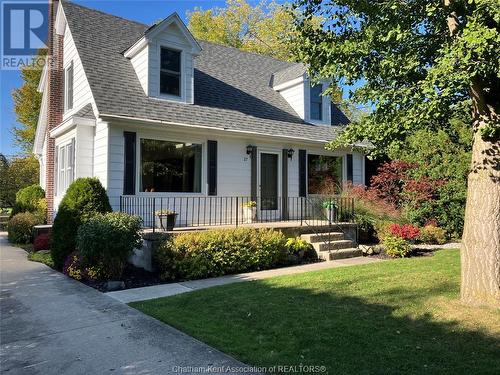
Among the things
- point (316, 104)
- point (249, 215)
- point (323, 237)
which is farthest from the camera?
point (316, 104)

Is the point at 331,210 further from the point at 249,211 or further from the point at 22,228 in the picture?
the point at 22,228

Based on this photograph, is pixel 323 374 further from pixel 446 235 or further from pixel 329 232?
pixel 446 235

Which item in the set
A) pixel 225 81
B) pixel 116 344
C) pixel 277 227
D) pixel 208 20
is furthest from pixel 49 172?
pixel 208 20

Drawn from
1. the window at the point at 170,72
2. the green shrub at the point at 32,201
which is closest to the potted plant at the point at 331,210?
the window at the point at 170,72

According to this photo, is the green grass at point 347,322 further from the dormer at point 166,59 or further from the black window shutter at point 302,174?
the dormer at point 166,59

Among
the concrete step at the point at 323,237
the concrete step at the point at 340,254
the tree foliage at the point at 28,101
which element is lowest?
the concrete step at the point at 340,254

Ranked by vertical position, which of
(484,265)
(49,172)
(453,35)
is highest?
(453,35)

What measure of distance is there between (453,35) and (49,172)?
1357 centimetres

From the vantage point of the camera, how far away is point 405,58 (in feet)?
18.0

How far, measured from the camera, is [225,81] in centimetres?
1449

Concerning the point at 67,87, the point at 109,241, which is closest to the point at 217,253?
the point at 109,241

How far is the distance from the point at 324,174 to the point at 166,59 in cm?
660

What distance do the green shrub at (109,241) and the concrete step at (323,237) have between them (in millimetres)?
4572

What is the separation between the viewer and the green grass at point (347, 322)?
394 cm
